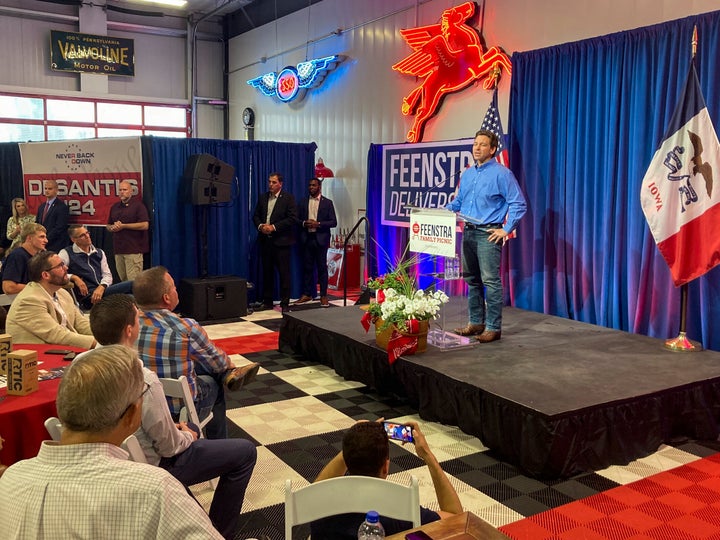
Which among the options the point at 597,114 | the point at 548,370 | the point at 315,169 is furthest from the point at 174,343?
the point at 315,169

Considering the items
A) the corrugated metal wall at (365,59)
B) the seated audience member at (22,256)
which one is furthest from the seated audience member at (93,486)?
the corrugated metal wall at (365,59)

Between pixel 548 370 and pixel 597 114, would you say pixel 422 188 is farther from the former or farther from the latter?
pixel 548 370

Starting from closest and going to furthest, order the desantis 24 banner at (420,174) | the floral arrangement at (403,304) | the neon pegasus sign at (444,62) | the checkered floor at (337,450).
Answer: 1. the checkered floor at (337,450)
2. the floral arrangement at (403,304)
3. the neon pegasus sign at (444,62)
4. the desantis 24 banner at (420,174)

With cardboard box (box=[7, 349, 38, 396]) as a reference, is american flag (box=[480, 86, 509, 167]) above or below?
above

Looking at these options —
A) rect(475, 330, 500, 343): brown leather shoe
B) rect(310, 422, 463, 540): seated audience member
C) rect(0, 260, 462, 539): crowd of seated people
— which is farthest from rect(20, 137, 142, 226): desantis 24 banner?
rect(310, 422, 463, 540): seated audience member

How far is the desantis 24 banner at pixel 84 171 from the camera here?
7.73m

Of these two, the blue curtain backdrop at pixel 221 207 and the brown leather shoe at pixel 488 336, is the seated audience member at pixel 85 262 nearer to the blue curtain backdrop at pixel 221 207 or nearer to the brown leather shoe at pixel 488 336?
the blue curtain backdrop at pixel 221 207

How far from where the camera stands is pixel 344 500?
1844mm

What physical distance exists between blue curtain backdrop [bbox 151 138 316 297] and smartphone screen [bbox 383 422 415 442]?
6050mm

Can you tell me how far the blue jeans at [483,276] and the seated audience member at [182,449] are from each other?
266 cm

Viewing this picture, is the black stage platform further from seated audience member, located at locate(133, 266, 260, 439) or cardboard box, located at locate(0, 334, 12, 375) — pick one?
cardboard box, located at locate(0, 334, 12, 375)

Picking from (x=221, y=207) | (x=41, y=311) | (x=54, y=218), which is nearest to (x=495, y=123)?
(x=221, y=207)

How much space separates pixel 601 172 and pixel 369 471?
14.6 ft

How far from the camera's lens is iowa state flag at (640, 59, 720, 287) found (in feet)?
14.7
